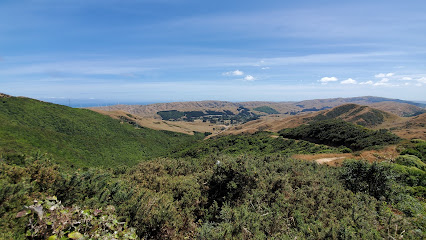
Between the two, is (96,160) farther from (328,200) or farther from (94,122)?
(328,200)

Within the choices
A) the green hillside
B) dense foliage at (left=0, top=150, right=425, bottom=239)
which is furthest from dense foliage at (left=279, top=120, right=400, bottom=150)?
the green hillside

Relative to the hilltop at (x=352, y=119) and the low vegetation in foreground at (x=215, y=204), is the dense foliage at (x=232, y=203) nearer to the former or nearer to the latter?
the low vegetation in foreground at (x=215, y=204)

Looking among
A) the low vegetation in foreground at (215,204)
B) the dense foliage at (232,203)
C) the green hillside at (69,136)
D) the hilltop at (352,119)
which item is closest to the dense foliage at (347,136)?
the low vegetation in foreground at (215,204)

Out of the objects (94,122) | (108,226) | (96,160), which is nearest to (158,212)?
(108,226)

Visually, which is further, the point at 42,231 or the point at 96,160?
the point at 96,160

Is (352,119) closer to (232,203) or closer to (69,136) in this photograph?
(232,203)

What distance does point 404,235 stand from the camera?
752cm

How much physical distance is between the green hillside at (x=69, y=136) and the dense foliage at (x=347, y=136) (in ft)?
183

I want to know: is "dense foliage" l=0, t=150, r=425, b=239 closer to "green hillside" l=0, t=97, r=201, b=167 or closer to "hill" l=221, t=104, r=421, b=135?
"green hillside" l=0, t=97, r=201, b=167

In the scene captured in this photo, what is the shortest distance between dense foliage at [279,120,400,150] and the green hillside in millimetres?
55888

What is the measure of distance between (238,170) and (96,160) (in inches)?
2152

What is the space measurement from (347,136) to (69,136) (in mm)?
80575

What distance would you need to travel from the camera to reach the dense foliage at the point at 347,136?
4178cm

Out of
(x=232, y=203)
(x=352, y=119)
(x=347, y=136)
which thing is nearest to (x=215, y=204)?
(x=232, y=203)
